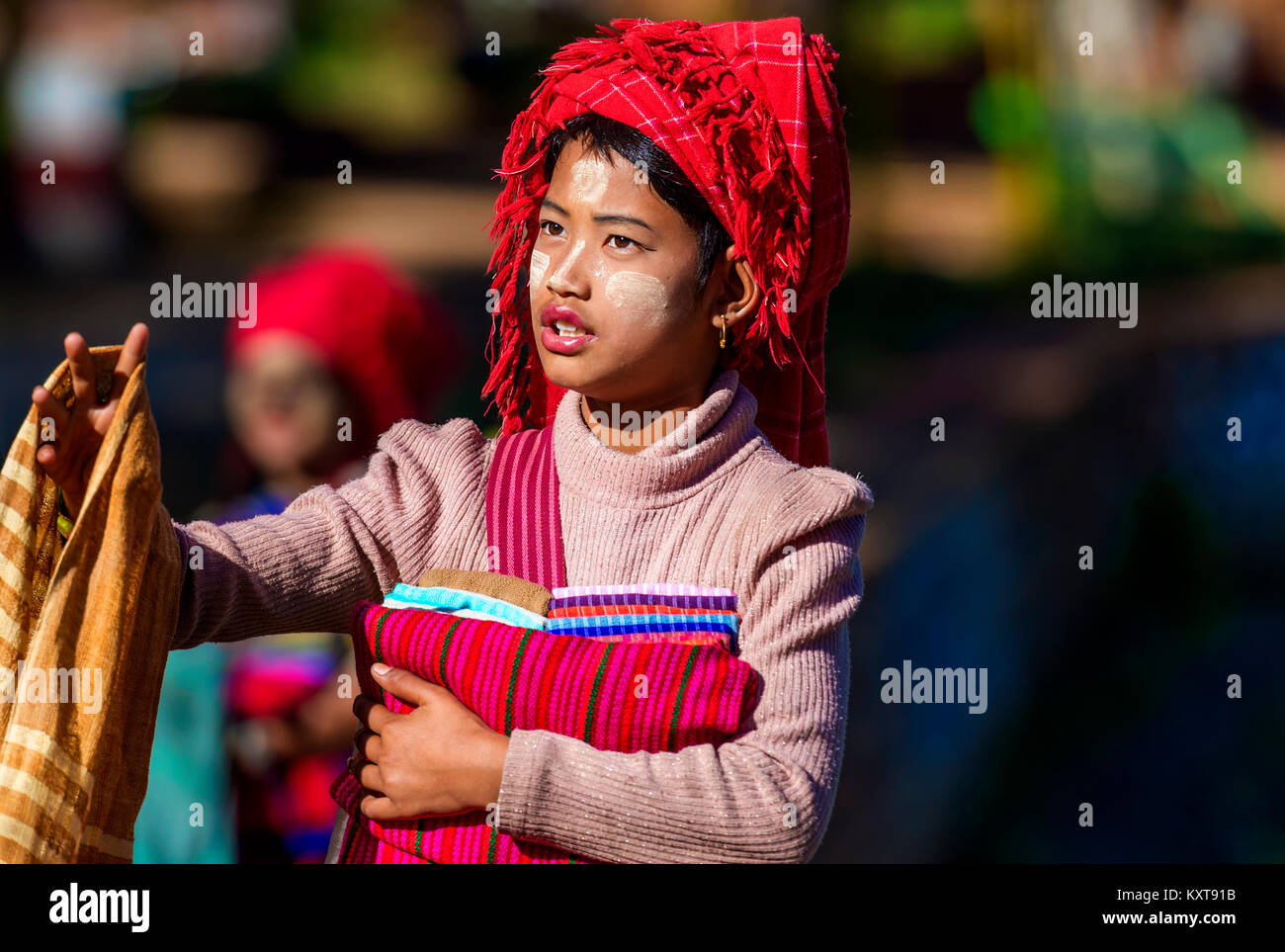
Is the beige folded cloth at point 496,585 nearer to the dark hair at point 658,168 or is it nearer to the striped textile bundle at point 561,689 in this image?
the striped textile bundle at point 561,689

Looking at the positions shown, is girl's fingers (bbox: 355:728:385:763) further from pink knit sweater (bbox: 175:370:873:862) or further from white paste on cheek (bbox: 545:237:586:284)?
white paste on cheek (bbox: 545:237:586:284)

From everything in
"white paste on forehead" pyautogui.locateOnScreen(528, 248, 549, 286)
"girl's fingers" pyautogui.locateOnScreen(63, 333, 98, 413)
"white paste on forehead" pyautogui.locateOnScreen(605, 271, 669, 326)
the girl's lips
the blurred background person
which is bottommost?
the blurred background person

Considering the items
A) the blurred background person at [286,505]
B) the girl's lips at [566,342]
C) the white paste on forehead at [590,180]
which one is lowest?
the blurred background person at [286,505]

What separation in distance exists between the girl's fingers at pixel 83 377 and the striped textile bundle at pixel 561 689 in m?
0.43

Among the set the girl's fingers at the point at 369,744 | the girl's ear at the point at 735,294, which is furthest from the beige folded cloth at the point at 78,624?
the girl's ear at the point at 735,294

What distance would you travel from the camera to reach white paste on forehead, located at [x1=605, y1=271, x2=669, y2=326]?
6.40 feet

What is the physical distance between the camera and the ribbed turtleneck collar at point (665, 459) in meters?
1.97

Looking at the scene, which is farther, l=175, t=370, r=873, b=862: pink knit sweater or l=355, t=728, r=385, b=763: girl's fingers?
l=355, t=728, r=385, b=763: girl's fingers

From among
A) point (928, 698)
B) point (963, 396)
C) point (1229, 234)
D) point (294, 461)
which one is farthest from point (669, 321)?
point (1229, 234)

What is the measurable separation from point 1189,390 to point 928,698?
13.3ft

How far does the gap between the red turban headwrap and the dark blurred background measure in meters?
1.98

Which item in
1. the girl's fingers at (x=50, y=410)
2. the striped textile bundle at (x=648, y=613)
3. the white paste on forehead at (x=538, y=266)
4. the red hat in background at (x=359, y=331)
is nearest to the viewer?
the girl's fingers at (x=50, y=410)

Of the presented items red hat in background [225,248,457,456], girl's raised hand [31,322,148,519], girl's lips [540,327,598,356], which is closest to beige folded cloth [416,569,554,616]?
girl's lips [540,327,598,356]

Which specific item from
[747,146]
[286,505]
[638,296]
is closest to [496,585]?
[638,296]
